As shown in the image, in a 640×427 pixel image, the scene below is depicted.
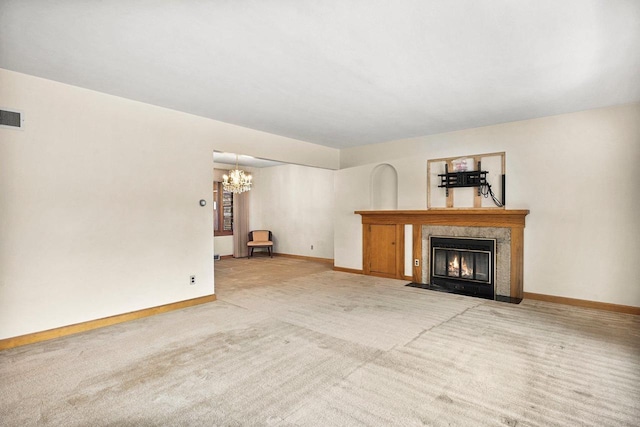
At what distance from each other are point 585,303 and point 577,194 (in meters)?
1.49

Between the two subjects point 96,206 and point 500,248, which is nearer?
point 96,206

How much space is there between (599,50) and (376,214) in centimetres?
425

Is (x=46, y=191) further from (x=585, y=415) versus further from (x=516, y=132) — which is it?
(x=516, y=132)

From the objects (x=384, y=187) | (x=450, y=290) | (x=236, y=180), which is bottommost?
(x=450, y=290)

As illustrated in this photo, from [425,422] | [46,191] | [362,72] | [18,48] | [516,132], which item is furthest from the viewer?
[516,132]

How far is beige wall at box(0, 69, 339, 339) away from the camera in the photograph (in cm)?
327

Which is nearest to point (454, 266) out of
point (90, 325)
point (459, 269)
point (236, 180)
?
point (459, 269)

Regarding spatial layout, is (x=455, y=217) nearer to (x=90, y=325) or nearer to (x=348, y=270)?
(x=348, y=270)

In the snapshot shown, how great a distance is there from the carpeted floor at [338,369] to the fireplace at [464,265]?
840 millimetres

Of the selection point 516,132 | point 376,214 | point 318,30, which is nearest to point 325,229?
point 376,214

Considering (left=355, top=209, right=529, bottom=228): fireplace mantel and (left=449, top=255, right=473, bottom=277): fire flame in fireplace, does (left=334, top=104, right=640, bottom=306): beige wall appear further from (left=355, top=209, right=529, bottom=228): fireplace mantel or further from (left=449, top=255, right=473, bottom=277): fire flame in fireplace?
(left=449, top=255, right=473, bottom=277): fire flame in fireplace

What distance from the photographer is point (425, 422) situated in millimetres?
2033

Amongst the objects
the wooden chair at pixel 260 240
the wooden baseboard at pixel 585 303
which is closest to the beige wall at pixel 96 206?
the wooden chair at pixel 260 240

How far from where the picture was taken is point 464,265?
5547 millimetres
